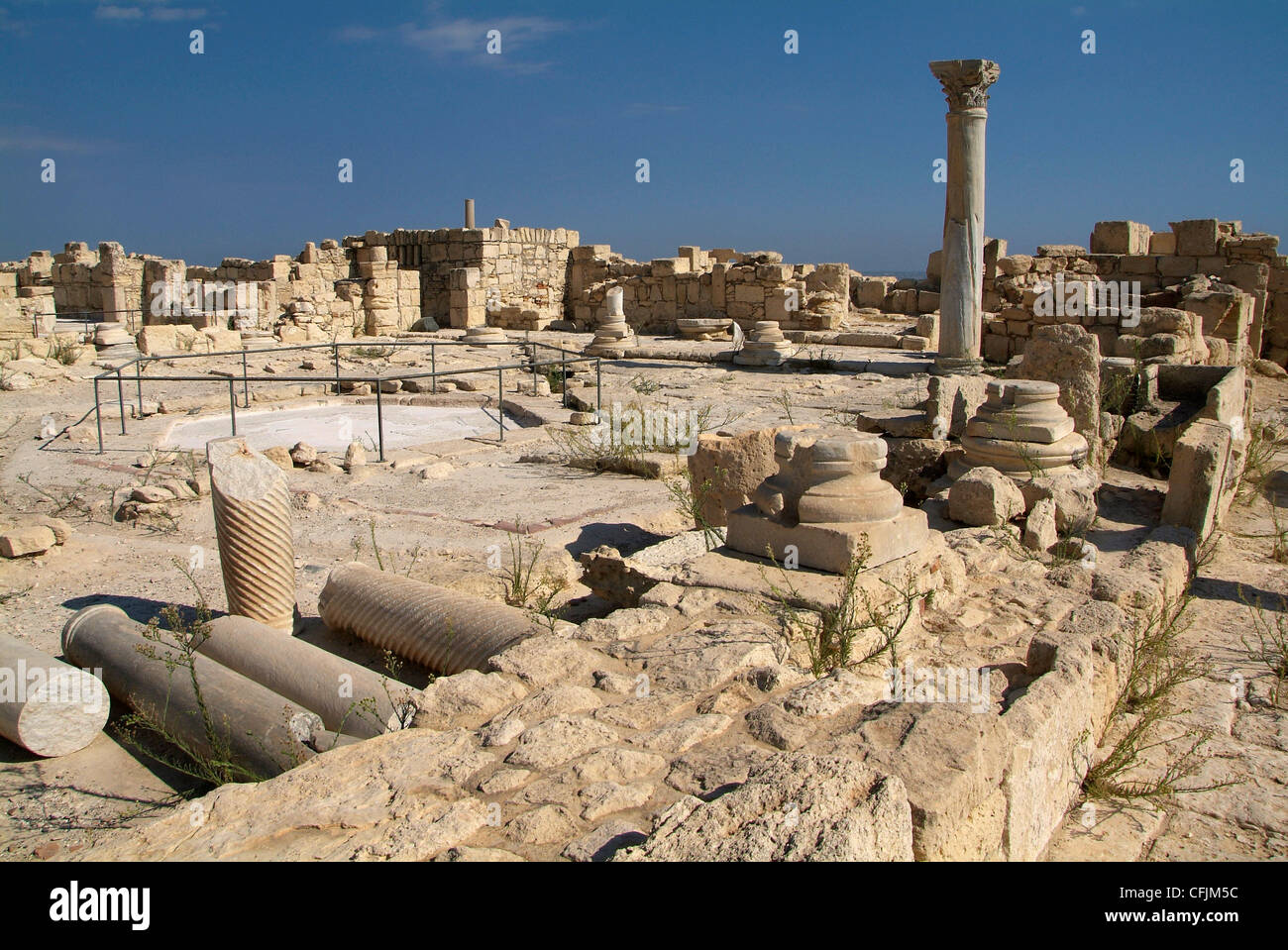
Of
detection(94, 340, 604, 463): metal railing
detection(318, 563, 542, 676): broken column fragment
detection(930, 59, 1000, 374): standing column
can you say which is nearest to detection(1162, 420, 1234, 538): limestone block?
detection(318, 563, 542, 676): broken column fragment

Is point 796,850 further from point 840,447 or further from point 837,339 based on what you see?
point 837,339

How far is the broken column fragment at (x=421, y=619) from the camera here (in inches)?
186

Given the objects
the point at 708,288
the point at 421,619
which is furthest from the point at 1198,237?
the point at 421,619

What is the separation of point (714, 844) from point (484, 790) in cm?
80

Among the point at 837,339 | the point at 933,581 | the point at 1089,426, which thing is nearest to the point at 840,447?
the point at 933,581

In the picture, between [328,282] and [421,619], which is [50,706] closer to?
[421,619]

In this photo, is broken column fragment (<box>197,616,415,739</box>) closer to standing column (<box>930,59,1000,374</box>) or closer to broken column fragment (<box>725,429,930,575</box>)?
broken column fragment (<box>725,429,930,575</box>)

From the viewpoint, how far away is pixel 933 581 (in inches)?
196

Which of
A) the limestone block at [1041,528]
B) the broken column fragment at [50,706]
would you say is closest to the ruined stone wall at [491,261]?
the limestone block at [1041,528]

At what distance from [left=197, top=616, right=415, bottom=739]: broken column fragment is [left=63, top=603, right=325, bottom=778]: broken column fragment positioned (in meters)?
0.13

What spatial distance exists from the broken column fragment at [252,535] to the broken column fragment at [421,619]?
315 mm

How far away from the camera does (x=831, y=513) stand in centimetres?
485

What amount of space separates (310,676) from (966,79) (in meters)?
12.3

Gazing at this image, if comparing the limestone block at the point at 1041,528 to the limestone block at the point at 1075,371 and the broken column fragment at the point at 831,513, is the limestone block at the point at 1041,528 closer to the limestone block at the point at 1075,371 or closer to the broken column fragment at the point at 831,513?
the broken column fragment at the point at 831,513
